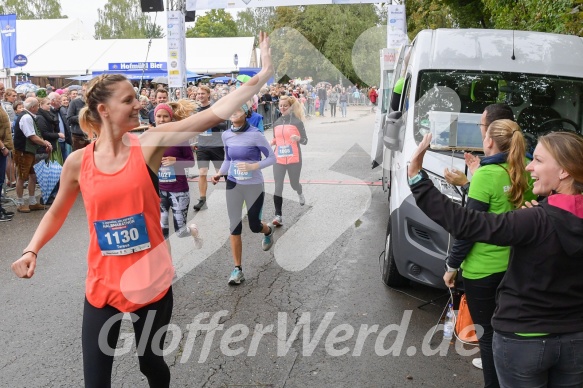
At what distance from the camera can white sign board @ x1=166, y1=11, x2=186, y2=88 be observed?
1592 centimetres

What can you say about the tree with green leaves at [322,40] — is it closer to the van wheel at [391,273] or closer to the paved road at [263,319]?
the paved road at [263,319]

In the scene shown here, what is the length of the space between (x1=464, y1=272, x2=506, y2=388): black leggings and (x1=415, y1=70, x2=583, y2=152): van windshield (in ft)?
7.90

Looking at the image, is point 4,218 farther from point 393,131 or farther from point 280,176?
point 393,131

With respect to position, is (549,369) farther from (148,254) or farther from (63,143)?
(63,143)

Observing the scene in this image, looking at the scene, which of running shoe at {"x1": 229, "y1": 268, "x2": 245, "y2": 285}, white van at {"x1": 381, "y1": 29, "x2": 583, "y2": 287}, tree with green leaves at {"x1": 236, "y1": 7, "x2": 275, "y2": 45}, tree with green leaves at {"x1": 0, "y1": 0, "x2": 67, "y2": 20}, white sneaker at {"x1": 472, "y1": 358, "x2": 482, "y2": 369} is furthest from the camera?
tree with green leaves at {"x1": 236, "y1": 7, "x2": 275, "y2": 45}

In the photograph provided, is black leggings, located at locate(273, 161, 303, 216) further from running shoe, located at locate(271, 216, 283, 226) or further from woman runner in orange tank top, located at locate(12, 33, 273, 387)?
woman runner in orange tank top, located at locate(12, 33, 273, 387)

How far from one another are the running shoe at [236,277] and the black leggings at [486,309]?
3.05 metres

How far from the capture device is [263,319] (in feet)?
16.8

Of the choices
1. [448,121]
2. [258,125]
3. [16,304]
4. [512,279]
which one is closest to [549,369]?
[512,279]

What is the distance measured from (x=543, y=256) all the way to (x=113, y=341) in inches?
80.7

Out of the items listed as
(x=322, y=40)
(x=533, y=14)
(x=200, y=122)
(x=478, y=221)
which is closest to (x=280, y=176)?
(x=533, y=14)

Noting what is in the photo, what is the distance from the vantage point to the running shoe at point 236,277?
6.01 m

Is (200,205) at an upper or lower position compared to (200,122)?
lower

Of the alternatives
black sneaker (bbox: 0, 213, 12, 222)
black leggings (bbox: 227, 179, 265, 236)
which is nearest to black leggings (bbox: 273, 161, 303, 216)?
black leggings (bbox: 227, 179, 265, 236)
